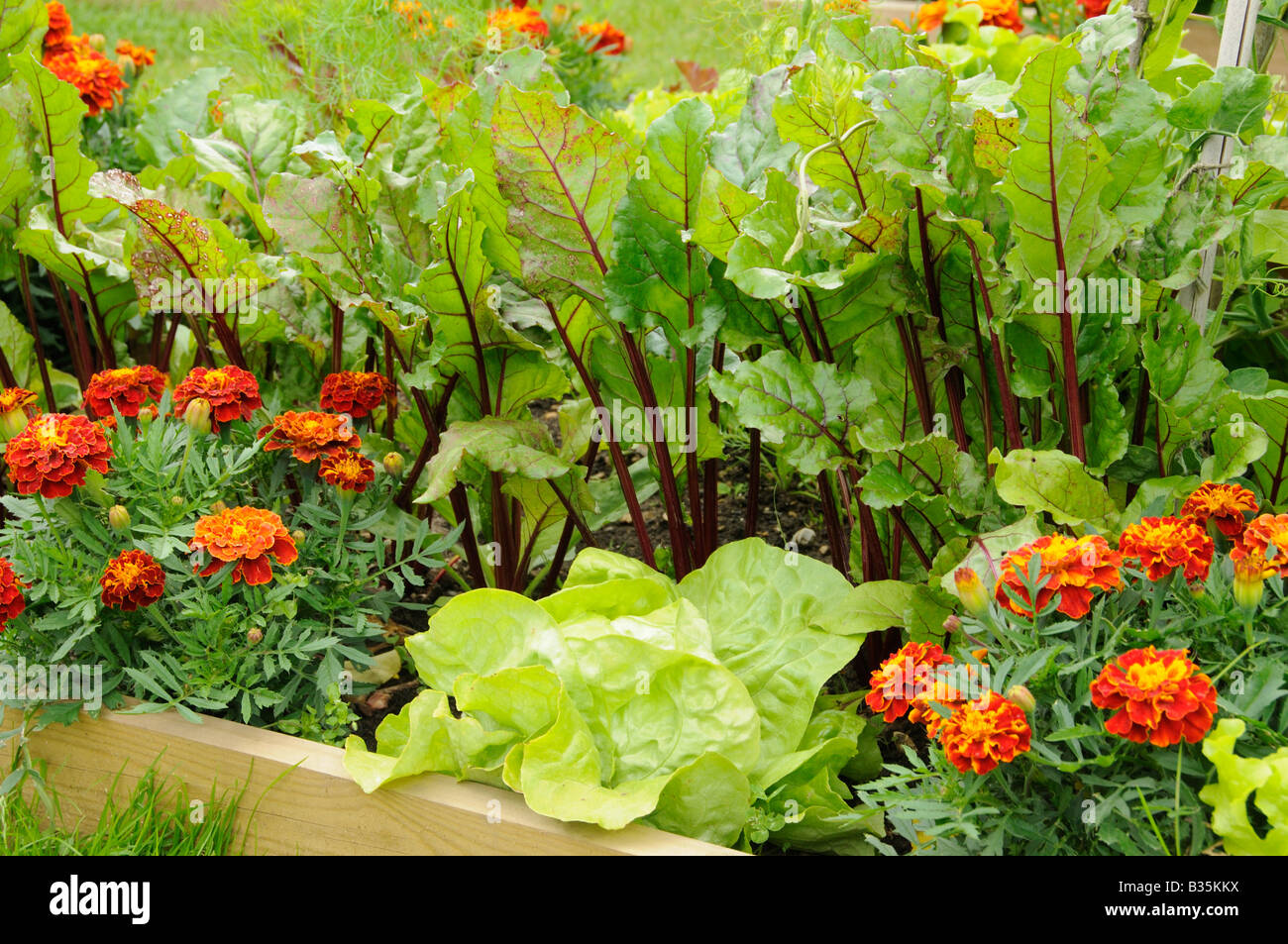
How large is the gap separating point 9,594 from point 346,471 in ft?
1.39

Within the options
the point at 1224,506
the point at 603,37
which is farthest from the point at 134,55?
the point at 1224,506

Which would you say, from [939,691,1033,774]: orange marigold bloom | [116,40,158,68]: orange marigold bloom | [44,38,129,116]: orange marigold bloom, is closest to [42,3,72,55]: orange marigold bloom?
[44,38,129,116]: orange marigold bloom

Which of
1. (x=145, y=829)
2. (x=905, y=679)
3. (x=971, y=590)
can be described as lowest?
(x=145, y=829)

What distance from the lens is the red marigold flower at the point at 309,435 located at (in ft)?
4.93

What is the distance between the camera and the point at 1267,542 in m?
1.09

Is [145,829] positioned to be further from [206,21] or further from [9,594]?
[206,21]

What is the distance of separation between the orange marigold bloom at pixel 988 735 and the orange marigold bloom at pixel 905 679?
0.35 feet

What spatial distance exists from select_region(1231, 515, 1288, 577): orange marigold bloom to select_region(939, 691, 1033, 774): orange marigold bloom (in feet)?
0.95

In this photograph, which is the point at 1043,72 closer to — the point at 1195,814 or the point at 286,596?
the point at 1195,814

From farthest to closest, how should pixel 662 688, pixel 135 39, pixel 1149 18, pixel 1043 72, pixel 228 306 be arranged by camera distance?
pixel 135 39
pixel 228 306
pixel 1149 18
pixel 662 688
pixel 1043 72

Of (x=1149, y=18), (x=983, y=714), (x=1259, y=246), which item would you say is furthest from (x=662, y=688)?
(x=1149, y=18)

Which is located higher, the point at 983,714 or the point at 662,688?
the point at 983,714

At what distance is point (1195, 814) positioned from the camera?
994 millimetres
